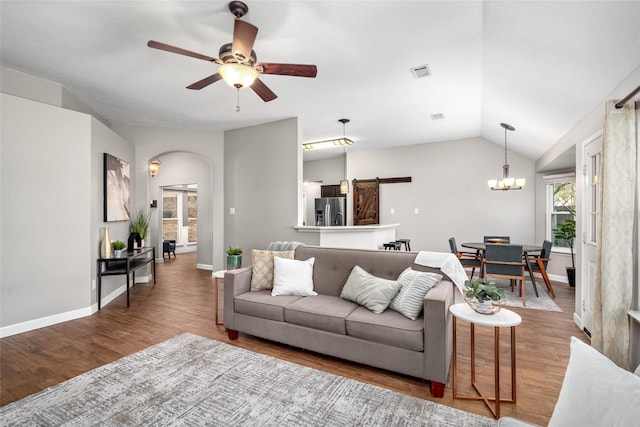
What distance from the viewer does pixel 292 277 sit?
3.06 m

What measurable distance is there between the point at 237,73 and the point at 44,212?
9.55ft

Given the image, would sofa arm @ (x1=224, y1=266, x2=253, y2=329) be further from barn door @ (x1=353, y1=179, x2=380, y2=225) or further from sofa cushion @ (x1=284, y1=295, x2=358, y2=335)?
barn door @ (x1=353, y1=179, x2=380, y2=225)

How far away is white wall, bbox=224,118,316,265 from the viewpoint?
17.1ft

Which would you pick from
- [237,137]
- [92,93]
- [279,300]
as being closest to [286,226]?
[237,137]

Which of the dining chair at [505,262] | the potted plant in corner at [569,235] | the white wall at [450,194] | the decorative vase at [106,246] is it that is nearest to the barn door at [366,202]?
the white wall at [450,194]

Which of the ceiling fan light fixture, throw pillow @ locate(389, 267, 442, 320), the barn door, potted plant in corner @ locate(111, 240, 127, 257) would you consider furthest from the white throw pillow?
the barn door

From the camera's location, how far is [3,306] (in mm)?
3131

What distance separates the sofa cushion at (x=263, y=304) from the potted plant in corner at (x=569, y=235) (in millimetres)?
4960

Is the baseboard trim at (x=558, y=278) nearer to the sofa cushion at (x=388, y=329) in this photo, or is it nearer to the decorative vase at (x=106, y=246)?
the sofa cushion at (x=388, y=329)

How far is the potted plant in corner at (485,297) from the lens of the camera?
1886mm

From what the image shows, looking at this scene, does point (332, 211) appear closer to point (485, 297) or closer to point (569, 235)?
point (569, 235)

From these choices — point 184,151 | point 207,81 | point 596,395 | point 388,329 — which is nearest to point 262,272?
point 388,329

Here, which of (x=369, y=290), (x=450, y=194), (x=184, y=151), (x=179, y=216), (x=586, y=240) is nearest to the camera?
(x=369, y=290)

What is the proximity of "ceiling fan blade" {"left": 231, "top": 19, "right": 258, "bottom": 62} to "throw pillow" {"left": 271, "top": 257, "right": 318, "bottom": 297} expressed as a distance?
6.27 ft
